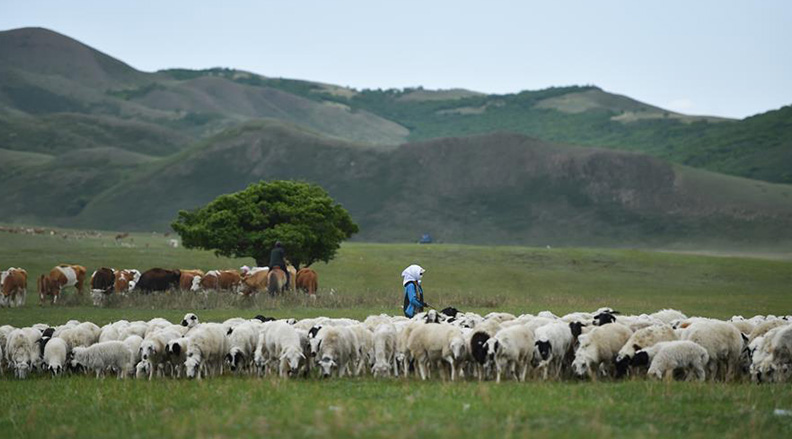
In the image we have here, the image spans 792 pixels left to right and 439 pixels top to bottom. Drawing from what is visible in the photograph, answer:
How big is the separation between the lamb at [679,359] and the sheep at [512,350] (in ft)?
8.02

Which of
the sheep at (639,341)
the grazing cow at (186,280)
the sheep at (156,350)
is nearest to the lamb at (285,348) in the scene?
A: the sheep at (156,350)

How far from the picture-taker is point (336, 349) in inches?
739

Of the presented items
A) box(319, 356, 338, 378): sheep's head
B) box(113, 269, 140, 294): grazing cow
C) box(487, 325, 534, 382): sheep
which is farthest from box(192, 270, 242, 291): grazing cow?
box(487, 325, 534, 382): sheep

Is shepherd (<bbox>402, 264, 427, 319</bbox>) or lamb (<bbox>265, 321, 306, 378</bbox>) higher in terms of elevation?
shepherd (<bbox>402, 264, 427, 319</bbox>)

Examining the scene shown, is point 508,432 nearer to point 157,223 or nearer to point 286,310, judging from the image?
point 286,310

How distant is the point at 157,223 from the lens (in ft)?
524

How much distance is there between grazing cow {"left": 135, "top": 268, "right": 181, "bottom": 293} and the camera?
4038cm

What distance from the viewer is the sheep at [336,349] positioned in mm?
18406

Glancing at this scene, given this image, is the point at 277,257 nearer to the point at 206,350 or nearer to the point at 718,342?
the point at 206,350

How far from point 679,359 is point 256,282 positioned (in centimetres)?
2688

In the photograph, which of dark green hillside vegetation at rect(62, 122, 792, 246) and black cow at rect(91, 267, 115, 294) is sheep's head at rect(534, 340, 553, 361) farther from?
dark green hillside vegetation at rect(62, 122, 792, 246)

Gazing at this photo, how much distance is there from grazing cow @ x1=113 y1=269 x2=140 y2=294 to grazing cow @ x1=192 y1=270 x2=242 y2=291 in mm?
2604

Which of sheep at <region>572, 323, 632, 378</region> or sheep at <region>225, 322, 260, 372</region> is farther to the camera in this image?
sheep at <region>225, 322, 260, 372</region>

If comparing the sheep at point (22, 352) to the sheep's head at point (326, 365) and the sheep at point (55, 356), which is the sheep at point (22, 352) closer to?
the sheep at point (55, 356)
